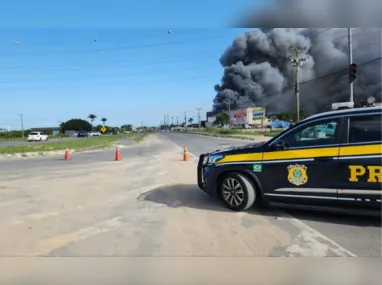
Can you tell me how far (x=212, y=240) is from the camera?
470 cm

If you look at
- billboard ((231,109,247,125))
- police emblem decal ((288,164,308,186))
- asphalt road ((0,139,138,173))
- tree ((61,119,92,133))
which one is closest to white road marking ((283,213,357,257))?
police emblem decal ((288,164,308,186))

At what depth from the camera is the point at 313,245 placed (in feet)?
14.7

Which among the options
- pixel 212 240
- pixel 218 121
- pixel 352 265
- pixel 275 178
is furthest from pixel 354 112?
pixel 218 121

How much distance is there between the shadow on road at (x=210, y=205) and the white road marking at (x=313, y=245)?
0.68 m

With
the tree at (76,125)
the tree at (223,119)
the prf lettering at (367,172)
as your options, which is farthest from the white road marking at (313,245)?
the tree at (76,125)

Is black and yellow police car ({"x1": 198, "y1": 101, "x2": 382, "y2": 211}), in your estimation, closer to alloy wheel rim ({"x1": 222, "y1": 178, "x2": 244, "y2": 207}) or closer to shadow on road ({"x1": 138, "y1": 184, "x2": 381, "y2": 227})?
alloy wheel rim ({"x1": 222, "y1": 178, "x2": 244, "y2": 207})

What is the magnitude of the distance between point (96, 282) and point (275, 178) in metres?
3.18

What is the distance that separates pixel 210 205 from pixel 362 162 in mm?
2694

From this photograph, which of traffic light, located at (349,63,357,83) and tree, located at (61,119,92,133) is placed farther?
tree, located at (61,119,92,133)

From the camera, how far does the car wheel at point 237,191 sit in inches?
233

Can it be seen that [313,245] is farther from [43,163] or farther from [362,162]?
[43,163]

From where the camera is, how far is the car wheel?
5914mm

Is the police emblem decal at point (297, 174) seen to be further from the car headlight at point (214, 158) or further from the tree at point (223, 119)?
the tree at point (223, 119)

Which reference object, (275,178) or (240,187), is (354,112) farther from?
(240,187)
